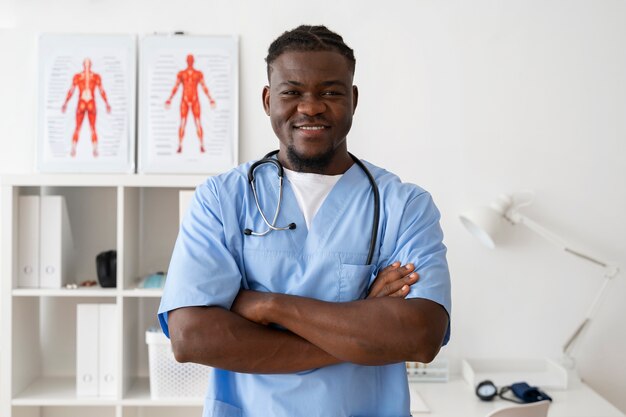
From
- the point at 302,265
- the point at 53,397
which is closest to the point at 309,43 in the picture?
the point at 302,265

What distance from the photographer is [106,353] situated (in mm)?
2420

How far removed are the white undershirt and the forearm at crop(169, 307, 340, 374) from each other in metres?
0.26

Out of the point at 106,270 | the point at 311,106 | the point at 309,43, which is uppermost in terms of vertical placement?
the point at 309,43

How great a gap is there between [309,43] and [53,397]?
166 cm

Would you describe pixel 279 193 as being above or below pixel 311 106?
below

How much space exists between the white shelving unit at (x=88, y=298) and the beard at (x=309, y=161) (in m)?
1.05

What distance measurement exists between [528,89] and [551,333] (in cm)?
92

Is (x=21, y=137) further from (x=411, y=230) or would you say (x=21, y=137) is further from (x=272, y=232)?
(x=411, y=230)

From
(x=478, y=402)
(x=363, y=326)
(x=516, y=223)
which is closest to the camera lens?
(x=363, y=326)

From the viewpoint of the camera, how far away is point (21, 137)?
2580 millimetres

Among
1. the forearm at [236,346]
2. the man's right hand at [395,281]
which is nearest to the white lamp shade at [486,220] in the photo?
the man's right hand at [395,281]

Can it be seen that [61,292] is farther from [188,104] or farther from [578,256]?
[578,256]

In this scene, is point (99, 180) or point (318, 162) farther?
point (99, 180)

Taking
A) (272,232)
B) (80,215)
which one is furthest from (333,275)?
(80,215)
